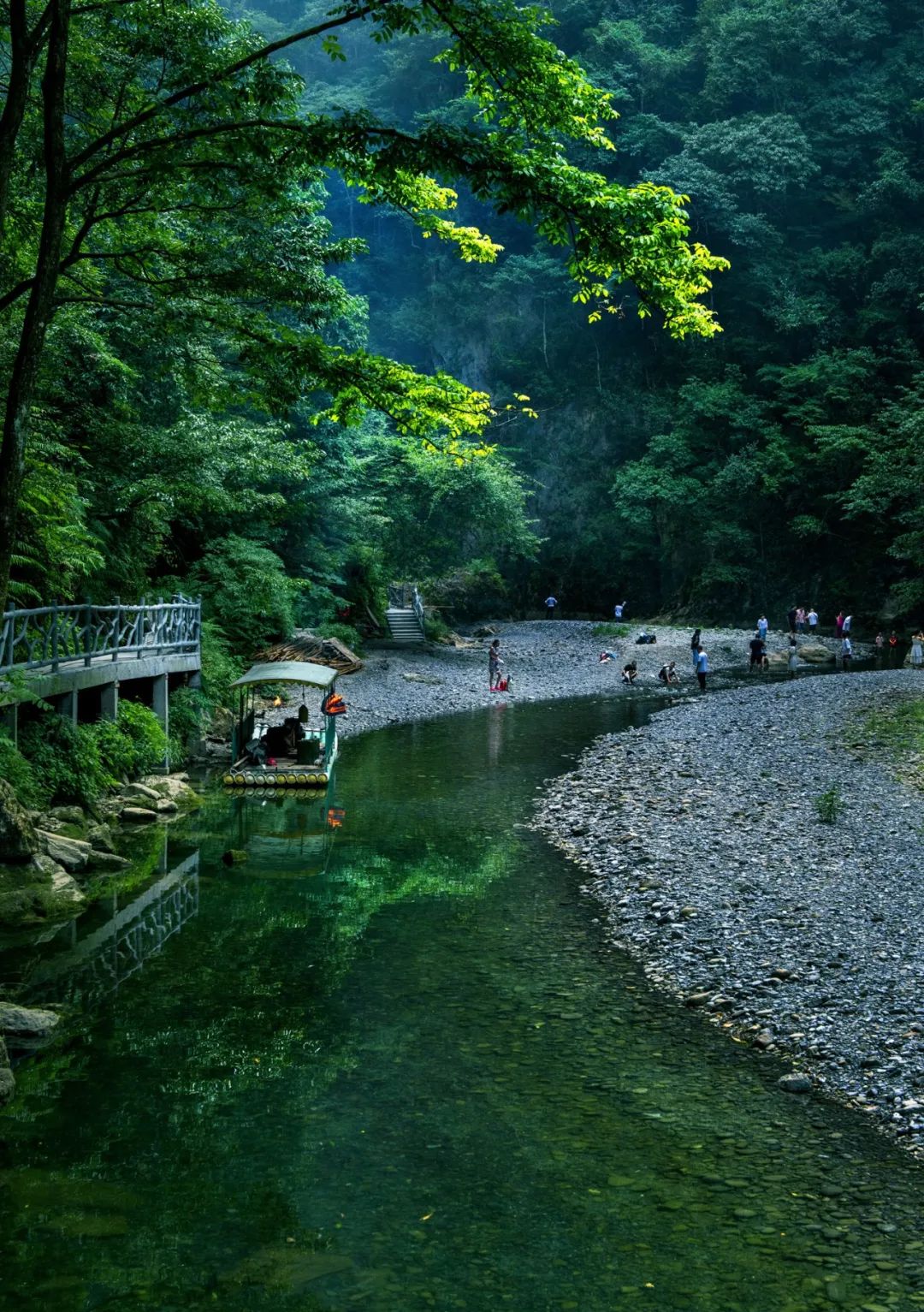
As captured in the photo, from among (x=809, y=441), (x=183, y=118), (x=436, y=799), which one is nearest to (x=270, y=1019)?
(x=183, y=118)

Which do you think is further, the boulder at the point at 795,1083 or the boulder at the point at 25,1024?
the boulder at the point at 25,1024

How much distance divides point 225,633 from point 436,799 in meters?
13.6

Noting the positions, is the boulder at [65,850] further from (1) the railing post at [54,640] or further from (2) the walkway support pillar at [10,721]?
(1) the railing post at [54,640]

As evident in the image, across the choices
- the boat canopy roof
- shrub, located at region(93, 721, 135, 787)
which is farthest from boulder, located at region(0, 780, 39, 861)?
the boat canopy roof

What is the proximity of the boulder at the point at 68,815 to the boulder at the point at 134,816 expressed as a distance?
168 cm

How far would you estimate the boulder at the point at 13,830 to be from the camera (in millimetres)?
14438

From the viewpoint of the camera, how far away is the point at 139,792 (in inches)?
815

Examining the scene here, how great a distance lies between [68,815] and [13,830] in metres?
3.17

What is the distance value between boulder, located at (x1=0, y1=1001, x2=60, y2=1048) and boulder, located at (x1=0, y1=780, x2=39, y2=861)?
12.5 ft

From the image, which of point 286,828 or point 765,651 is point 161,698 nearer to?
point 286,828

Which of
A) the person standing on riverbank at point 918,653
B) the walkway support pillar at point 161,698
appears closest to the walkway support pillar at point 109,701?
the walkway support pillar at point 161,698

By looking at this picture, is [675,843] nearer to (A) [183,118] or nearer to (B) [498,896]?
(B) [498,896]

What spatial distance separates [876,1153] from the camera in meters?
8.50

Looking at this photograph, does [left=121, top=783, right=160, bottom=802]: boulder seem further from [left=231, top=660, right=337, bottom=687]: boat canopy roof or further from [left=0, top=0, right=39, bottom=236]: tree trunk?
[left=0, top=0, right=39, bottom=236]: tree trunk
